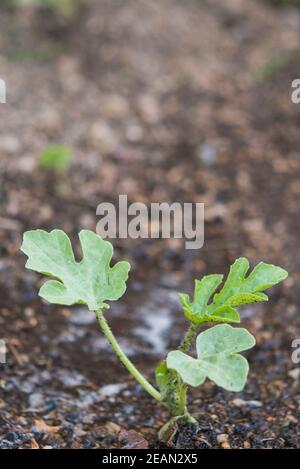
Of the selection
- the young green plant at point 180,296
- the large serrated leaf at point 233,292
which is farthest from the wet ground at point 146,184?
the large serrated leaf at point 233,292

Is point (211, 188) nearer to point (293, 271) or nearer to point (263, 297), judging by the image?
point (293, 271)

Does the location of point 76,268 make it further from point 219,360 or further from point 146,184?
point 146,184

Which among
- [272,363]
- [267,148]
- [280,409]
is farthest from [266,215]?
[280,409]

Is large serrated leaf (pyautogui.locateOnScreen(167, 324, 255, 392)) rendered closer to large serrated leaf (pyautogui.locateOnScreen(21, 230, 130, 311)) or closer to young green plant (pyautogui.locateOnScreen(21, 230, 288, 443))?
young green plant (pyautogui.locateOnScreen(21, 230, 288, 443))

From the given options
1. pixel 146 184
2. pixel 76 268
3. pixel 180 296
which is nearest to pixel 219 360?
pixel 180 296

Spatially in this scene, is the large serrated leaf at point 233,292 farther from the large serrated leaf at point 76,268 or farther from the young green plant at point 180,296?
the large serrated leaf at point 76,268

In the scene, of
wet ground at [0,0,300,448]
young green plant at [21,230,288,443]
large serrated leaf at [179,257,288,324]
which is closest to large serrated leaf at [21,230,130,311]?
young green plant at [21,230,288,443]
